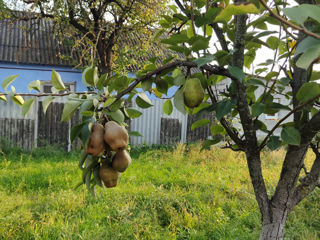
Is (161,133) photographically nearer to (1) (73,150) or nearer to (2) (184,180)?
(1) (73,150)

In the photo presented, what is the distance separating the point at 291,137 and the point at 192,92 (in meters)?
0.31

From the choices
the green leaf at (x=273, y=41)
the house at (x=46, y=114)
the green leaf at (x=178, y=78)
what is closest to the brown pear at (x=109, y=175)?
the green leaf at (x=178, y=78)

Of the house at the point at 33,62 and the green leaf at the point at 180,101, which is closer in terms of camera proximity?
the green leaf at the point at 180,101

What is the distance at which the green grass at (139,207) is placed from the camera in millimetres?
2371

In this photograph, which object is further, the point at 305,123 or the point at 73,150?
the point at 73,150

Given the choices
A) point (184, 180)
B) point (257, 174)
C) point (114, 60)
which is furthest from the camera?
point (114, 60)

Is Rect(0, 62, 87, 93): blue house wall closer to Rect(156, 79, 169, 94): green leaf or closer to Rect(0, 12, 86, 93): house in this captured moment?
Rect(0, 12, 86, 93): house

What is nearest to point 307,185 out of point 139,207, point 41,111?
point 139,207

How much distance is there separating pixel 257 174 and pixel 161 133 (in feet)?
21.4

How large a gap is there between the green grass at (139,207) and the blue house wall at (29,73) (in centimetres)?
472

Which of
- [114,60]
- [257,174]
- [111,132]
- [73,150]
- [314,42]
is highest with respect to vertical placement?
[114,60]

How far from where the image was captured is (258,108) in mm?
753

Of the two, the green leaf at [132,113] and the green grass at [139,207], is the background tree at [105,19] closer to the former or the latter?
the green grass at [139,207]

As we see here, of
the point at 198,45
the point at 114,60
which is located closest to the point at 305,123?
the point at 198,45
